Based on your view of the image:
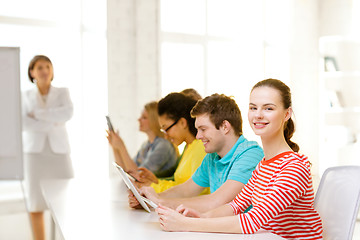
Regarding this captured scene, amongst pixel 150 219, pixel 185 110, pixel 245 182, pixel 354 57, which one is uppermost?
pixel 354 57

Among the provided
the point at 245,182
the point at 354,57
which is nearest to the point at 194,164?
Answer: the point at 245,182

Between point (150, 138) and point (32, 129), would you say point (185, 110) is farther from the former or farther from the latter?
point (32, 129)

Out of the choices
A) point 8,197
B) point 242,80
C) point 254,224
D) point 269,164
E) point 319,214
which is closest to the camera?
point 254,224

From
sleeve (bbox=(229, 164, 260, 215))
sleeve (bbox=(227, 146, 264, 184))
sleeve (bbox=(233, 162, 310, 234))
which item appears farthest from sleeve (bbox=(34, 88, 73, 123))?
sleeve (bbox=(233, 162, 310, 234))

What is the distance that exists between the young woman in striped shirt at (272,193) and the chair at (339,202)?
2.9 inches

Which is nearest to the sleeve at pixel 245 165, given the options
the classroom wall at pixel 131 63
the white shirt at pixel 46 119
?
the white shirt at pixel 46 119

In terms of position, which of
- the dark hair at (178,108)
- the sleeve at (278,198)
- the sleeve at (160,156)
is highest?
the dark hair at (178,108)

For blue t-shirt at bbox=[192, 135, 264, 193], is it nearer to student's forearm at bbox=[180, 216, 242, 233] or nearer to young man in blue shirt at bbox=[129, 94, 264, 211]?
young man in blue shirt at bbox=[129, 94, 264, 211]

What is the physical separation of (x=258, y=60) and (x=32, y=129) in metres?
2.91

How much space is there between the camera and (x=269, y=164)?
1.47 meters

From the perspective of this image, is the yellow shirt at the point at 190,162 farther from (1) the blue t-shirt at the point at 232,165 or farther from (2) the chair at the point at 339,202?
(2) the chair at the point at 339,202

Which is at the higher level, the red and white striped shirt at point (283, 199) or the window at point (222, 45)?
the window at point (222, 45)

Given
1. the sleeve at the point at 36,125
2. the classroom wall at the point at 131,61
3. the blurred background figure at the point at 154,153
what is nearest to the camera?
the blurred background figure at the point at 154,153

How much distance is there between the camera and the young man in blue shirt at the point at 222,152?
1691mm
